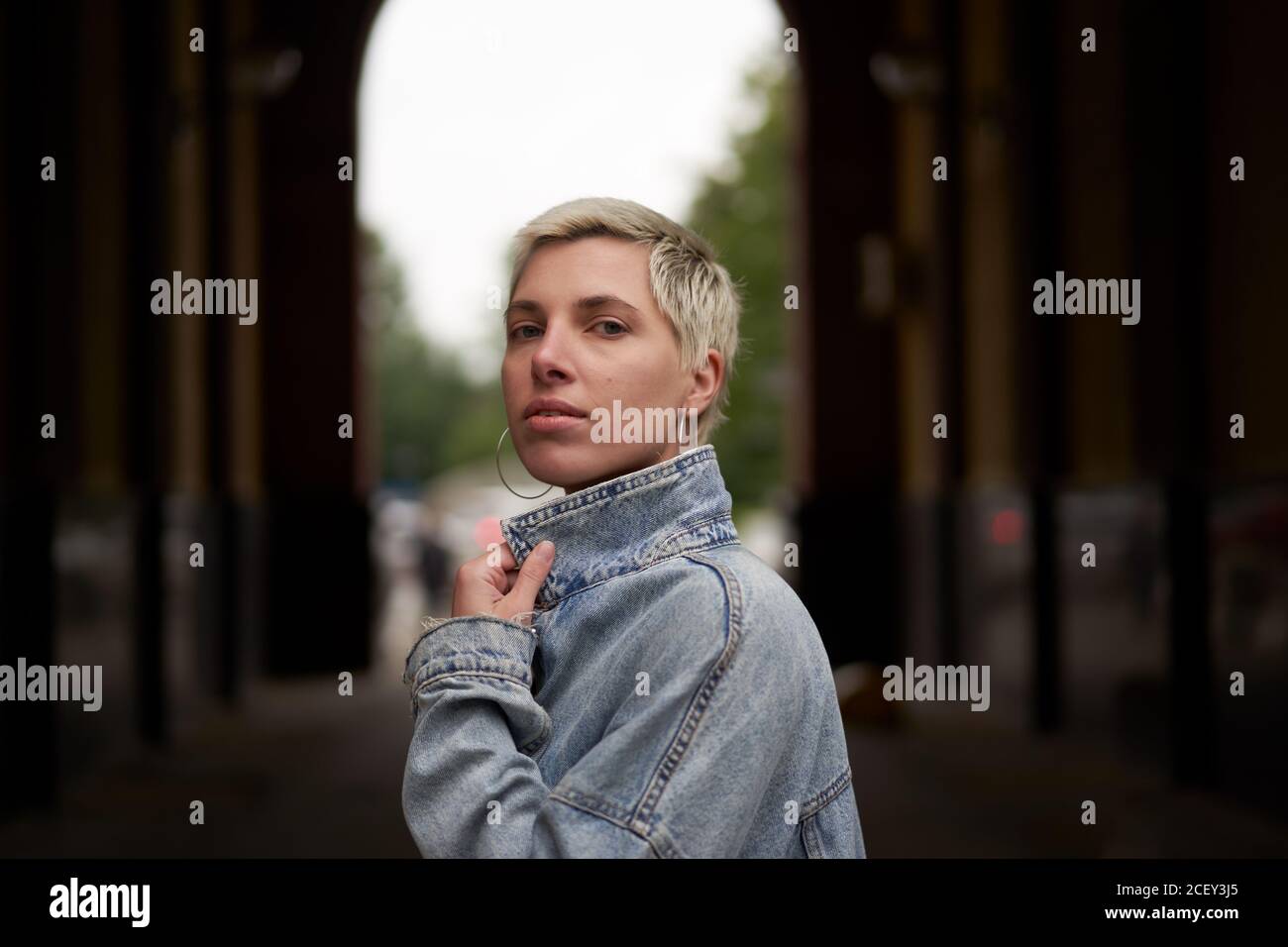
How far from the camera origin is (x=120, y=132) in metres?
6.87

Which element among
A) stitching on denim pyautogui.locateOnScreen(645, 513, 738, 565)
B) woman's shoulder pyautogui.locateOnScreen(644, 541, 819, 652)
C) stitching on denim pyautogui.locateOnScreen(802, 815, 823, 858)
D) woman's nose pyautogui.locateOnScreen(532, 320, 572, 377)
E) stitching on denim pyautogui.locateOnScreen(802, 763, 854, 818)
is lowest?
stitching on denim pyautogui.locateOnScreen(802, 815, 823, 858)

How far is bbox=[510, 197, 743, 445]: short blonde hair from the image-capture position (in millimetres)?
1296

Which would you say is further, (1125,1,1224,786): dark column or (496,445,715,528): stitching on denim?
(1125,1,1224,786): dark column

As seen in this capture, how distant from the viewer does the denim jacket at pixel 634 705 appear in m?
1.21

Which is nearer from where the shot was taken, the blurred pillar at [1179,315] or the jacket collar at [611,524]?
the jacket collar at [611,524]

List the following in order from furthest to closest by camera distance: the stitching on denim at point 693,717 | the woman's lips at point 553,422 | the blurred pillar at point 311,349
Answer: the blurred pillar at point 311,349, the woman's lips at point 553,422, the stitching on denim at point 693,717

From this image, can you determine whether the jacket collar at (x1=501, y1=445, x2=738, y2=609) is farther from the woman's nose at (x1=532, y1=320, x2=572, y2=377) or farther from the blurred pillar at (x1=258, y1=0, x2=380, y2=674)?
the blurred pillar at (x1=258, y1=0, x2=380, y2=674)

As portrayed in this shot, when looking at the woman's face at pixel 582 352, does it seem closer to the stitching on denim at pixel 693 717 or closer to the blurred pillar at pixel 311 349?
the stitching on denim at pixel 693 717

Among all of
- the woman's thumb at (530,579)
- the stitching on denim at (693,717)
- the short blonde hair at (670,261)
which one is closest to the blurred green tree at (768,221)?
the short blonde hair at (670,261)

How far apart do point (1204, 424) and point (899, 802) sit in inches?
75.3

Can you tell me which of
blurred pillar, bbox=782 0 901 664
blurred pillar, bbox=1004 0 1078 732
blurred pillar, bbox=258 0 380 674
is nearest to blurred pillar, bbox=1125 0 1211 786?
blurred pillar, bbox=1004 0 1078 732

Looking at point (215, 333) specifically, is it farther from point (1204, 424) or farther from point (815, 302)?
point (1204, 424)

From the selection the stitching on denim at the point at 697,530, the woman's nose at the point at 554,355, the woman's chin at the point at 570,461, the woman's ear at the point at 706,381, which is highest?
the woman's nose at the point at 554,355
